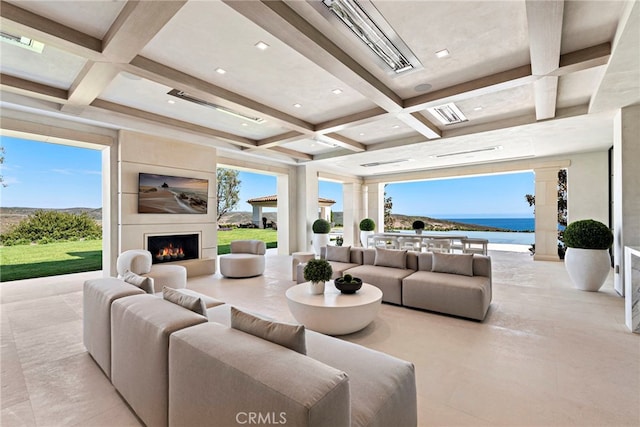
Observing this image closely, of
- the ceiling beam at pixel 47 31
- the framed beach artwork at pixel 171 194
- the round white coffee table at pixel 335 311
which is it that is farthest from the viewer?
the framed beach artwork at pixel 171 194

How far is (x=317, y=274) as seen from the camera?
10.8 feet

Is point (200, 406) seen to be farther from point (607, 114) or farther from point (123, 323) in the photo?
point (607, 114)

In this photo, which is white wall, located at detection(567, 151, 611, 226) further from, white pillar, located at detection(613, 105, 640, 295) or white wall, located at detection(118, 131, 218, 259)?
white wall, located at detection(118, 131, 218, 259)

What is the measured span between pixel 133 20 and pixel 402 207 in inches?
770

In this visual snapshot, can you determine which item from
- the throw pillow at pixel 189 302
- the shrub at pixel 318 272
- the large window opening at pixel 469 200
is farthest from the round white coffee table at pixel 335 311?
the large window opening at pixel 469 200

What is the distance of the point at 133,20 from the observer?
254cm

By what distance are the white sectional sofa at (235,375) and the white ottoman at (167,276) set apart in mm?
2663

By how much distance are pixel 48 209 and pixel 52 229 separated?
579mm

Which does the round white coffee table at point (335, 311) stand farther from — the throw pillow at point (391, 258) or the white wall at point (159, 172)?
the white wall at point (159, 172)

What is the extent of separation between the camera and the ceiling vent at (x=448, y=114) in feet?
16.4

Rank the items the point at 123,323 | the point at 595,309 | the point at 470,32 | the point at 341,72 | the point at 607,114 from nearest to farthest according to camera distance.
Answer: the point at 123,323, the point at 470,32, the point at 341,72, the point at 595,309, the point at 607,114

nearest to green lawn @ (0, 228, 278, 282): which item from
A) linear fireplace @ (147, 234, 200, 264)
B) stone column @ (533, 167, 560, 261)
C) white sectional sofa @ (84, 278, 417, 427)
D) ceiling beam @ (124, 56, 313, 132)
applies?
linear fireplace @ (147, 234, 200, 264)

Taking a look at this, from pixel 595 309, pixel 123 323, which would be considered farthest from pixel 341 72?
pixel 595 309

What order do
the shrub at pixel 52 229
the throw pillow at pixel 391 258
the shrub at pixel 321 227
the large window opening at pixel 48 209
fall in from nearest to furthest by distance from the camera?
the throw pillow at pixel 391 258 → the large window opening at pixel 48 209 → the shrub at pixel 52 229 → the shrub at pixel 321 227
